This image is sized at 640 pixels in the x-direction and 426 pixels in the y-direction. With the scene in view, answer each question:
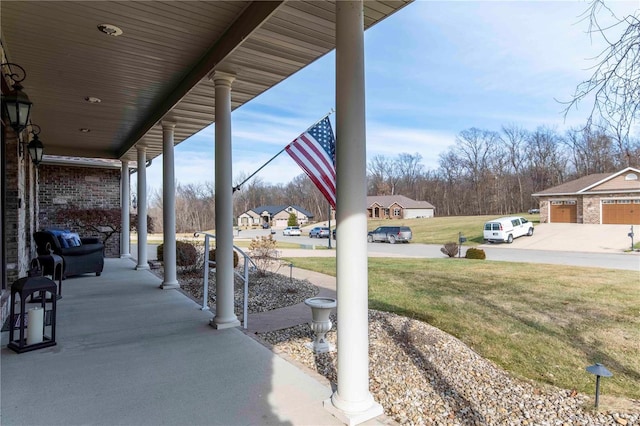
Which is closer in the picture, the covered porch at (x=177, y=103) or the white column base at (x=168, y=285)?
the covered porch at (x=177, y=103)

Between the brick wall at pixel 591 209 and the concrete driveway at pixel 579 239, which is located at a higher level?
the brick wall at pixel 591 209

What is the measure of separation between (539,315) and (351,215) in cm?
492

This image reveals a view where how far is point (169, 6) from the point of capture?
3051mm

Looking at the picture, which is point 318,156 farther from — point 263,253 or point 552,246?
point 552,246

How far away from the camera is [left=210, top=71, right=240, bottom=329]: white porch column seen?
4.25m

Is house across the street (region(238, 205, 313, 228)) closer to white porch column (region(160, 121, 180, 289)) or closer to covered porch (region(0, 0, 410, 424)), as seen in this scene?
white porch column (region(160, 121, 180, 289))

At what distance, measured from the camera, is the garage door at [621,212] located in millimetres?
24172

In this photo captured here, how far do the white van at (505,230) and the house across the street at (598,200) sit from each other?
5.48 m

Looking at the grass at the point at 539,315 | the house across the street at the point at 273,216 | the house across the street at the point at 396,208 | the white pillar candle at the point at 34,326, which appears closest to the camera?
the white pillar candle at the point at 34,326

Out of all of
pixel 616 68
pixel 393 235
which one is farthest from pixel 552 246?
pixel 616 68

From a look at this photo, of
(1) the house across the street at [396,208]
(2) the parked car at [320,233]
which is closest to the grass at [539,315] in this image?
(2) the parked car at [320,233]

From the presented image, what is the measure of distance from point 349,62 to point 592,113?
151 centimetres

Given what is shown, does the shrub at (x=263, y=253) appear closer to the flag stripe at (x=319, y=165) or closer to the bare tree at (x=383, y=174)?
the flag stripe at (x=319, y=165)

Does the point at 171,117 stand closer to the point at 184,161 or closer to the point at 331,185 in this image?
the point at 331,185
